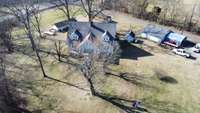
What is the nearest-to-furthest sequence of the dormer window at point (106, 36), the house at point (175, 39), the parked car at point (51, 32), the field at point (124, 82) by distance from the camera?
the field at point (124, 82)
the dormer window at point (106, 36)
the house at point (175, 39)
the parked car at point (51, 32)

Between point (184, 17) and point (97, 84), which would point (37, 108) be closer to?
point (97, 84)

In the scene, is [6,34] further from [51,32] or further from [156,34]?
[156,34]

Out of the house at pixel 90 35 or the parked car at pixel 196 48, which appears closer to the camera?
the house at pixel 90 35

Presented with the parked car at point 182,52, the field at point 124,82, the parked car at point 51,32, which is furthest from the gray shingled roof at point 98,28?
the parked car at point 182,52

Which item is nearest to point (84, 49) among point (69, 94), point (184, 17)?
point (69, 94)

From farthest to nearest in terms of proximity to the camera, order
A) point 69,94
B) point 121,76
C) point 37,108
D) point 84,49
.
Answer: point 84,49 < point 121,76 < point 69,94 < point 37,108

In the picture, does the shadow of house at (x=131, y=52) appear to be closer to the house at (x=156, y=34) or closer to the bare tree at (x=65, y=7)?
the house at (x=156, y=34)

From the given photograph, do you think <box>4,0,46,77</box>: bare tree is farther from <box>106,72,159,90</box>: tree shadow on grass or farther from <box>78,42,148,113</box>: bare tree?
<box>106,72,159,90</box>: tree shadow on grass
